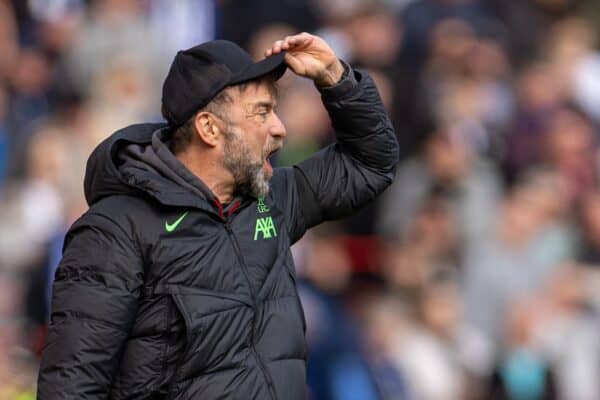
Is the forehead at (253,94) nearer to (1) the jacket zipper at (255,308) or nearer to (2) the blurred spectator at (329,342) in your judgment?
(1) the jacket zipper at (255,308)

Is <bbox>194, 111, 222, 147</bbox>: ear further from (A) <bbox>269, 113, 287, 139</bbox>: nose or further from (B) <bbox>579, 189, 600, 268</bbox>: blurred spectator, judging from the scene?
(B) <bbox>579, 189, 600, 268</bbox>: blurred spectator

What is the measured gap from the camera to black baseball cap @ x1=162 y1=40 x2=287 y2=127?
138 inches

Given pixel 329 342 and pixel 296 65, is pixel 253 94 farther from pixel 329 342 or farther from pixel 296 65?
pixel 329 342

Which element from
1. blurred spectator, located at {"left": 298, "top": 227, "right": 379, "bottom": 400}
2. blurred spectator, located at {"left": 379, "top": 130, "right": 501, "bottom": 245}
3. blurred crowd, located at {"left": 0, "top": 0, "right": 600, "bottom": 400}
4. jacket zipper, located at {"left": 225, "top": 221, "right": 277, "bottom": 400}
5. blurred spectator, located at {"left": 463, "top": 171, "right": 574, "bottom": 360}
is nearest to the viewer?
jacket zipper, located at {"left": 225, "top": 221, "right": 277, "bottom": 400}

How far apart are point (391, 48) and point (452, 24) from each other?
0.51m

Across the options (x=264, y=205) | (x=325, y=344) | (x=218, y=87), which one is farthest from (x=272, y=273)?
→ (x=325, y=344)

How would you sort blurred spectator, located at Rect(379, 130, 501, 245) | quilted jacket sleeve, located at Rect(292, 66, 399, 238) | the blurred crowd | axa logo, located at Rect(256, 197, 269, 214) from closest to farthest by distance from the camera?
axa logo, located at Rect(256, 197, 269, 214) → quilted jacket sleeve, located at Rect(292, 66, 399, 238) → the blurred crowd → blurred spectator, located at Rect(379, 130, 501, 245)

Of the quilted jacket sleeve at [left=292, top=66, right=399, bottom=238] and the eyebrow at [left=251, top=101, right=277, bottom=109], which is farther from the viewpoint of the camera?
→ the quilted jacket sleeve at [left=292, top=66, right=399, bottom=238]

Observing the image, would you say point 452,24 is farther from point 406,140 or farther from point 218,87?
point 218,87

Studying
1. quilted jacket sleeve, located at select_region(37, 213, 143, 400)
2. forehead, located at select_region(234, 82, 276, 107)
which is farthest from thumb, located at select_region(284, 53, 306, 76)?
quilted jacket sleeve, located at select_region(37, 213, 143, 400)

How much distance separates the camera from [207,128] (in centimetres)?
356

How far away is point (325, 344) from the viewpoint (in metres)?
7.37

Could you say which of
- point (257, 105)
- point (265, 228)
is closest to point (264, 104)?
point (257, 105)

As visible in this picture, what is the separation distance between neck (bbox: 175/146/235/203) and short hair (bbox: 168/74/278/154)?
0.03 m
